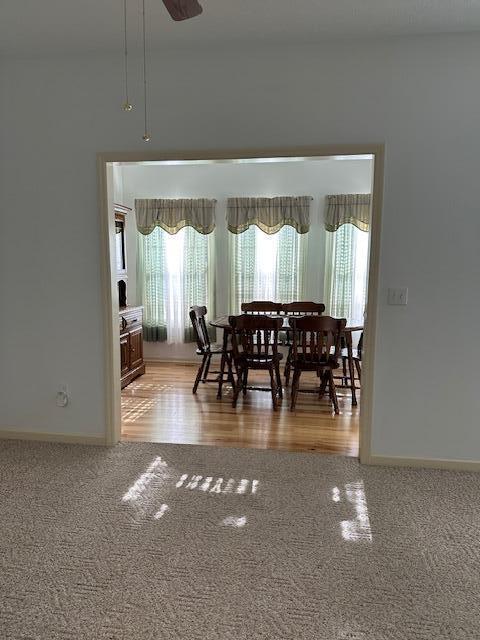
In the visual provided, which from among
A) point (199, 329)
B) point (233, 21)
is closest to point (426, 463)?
point (199, 329)

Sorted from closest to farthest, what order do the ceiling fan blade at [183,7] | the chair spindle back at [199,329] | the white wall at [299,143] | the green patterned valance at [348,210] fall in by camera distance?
the ceiling fan blade at [183,7] → the white wall at [299,143] → the chair spindle back at [199,329] → the green patterned valance at [348,210]

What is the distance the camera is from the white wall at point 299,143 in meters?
2.70

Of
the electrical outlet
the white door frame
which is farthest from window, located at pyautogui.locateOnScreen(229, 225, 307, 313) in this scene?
the electrical outlet

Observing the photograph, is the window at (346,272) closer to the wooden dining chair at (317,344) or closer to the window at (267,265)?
the window at (267,265)

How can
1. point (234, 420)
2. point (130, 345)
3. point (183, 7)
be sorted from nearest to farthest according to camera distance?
point (183, 7) → point (234, 420) → point (130, 345)

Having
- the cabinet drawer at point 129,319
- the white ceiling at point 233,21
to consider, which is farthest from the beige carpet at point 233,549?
the white ceiling at point 233,21

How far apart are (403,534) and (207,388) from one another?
289cm

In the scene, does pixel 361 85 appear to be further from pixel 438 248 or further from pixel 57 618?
pixel 57 618

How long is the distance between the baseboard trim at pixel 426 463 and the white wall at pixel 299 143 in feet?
0.15

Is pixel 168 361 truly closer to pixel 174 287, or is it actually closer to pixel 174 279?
pixel 174 287

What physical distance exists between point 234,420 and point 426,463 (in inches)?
61.7

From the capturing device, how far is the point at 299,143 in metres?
2.82

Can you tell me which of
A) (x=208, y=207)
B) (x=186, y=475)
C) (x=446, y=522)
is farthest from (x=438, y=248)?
(x=208, y=207)

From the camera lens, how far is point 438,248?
9.11ft
